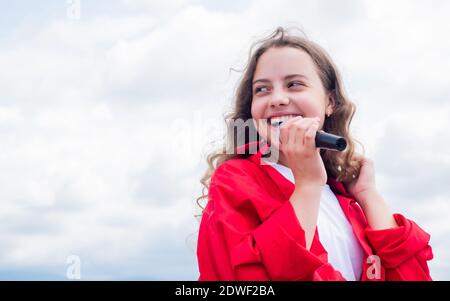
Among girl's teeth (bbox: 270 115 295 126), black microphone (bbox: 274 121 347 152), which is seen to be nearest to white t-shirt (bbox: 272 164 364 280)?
girl's teeth (bbox: 270 115 295 126)

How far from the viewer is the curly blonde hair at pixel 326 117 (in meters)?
2.60

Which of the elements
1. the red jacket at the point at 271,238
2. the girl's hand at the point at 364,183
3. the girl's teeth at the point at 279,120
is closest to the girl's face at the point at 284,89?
the girl's teeth at the point at 279,120

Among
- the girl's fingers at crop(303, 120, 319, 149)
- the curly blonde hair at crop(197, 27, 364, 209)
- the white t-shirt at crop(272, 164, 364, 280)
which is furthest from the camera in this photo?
the curly blonde hair at crop(197, 27, 364, 209)

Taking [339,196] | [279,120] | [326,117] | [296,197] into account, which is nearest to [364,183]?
[339,196]

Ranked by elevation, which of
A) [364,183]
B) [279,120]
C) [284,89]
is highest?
[284,89]

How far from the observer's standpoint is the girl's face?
2367 millimetres

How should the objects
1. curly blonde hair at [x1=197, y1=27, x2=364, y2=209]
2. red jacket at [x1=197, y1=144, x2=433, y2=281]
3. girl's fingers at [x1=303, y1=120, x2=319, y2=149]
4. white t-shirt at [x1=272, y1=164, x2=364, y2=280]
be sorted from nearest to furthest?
red jacket at [x1=197, y1=144, x2=433, y2=281], girl's fingers at [x1=303, y1=120, x2=319, y2=149], white t-shirt at [x1=272, y1=164, x2=364, y2=280], curly blonde hair at [x1=197, y1=27, x2=364, y2=209]

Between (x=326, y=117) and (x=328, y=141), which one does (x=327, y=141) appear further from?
(x=326, y=117)

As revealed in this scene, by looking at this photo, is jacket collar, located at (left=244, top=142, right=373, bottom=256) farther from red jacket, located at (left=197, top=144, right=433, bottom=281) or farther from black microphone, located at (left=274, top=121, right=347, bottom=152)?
black microphone, located at (left=274, top=121, right=347, bottom=152)

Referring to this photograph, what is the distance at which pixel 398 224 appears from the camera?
98.7 inches

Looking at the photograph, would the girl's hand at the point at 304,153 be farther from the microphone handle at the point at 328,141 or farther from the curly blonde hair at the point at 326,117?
the curly blonde hair at the point at 326,117

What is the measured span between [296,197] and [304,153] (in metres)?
0.16

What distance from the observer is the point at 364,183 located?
2648 mm
